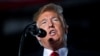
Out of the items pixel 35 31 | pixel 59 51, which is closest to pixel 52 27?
pixel 59 51

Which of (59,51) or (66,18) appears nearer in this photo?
(59,51)

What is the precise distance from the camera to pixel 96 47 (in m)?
2.50

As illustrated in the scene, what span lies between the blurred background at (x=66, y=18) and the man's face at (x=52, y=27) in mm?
700

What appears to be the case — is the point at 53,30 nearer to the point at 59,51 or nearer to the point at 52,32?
the point at 52,32

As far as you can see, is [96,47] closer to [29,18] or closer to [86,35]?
[86,35]

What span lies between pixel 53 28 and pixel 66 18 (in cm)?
113

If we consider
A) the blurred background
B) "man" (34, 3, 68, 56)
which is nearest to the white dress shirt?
"man" (34, 3, 68, 56)

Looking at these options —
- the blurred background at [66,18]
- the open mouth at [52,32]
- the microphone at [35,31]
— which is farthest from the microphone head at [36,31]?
the blurred background at [66,18]

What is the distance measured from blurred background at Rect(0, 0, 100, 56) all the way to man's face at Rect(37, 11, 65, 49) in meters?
0.70

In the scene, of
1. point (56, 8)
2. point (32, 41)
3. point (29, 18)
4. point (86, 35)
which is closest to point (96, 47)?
point (86, 35)

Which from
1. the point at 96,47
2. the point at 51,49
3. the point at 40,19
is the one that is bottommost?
the point at 96,47

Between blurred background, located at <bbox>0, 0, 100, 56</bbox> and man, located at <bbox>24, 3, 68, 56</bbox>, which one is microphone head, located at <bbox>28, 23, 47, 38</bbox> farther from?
blurred background, located at <bbox>0, 0, 100, 56</bbox>

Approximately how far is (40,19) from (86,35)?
96 cm

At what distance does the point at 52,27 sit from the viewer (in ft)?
5.28
